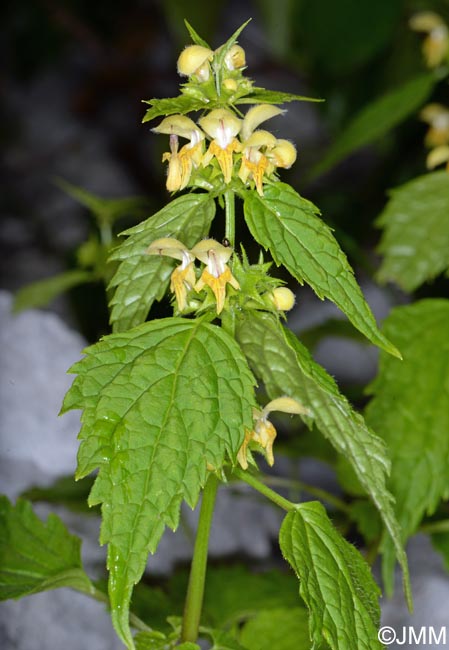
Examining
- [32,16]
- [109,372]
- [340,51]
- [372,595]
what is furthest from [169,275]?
[32,16]

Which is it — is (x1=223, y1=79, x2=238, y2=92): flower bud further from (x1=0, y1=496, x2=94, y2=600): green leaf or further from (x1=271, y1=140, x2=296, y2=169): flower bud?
(x1=0, y1=496, x2=94, y2=600): green leaf

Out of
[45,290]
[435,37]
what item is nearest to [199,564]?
[45,290]

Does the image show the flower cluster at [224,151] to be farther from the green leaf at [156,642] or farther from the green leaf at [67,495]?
the green leaf at [67,495]

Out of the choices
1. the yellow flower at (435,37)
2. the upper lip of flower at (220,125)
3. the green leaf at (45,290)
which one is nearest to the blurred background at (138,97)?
the green leaf at (45,290)

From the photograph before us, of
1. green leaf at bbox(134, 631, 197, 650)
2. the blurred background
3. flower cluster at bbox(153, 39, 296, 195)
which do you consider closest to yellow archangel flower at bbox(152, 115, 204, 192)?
flower cluster at bbox(153, 39, 296, 195)

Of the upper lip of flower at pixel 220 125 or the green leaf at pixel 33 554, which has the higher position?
the upper lip of flower at pixel 220 125

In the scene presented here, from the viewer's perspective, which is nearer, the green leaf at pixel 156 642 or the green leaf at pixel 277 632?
the green leaf at pixel 156 642

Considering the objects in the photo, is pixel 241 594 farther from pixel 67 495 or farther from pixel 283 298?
pixel 283 298

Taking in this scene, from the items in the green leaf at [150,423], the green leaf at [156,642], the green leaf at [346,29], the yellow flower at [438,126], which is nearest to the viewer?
the green leaf at [150,423]
